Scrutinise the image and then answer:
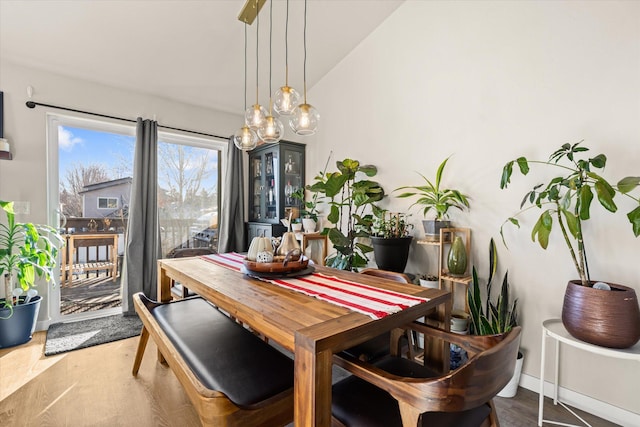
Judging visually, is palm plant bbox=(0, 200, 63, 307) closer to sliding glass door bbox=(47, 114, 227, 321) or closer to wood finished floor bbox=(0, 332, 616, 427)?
sliding glass door bbox=(47, 114, 227, 321)

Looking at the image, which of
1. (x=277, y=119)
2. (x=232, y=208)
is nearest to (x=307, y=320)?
(x=277, y=119)

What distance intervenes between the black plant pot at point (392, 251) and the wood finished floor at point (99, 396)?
1.05 metres

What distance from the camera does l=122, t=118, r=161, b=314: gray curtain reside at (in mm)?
2992

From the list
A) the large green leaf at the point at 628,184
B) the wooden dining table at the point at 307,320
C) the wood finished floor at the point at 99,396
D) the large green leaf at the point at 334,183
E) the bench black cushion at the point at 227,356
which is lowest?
the wood finished floor at the point at 99,396

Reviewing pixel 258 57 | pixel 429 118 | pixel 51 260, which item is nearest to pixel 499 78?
pixel 429 118

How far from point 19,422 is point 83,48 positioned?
8.78ft

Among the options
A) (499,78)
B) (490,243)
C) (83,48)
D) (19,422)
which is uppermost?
(83,48)

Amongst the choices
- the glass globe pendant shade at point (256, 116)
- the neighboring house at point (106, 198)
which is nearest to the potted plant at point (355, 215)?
the glass globe pendant shade at point (256, 116)

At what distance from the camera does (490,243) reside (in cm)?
204

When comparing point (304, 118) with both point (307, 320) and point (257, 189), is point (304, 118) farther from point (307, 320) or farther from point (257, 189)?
→ point (257, 189)

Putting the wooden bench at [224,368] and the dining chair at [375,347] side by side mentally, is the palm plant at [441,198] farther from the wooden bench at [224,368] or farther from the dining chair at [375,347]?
the wooden bench at [224,368]

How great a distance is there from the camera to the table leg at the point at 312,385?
84 centimetres

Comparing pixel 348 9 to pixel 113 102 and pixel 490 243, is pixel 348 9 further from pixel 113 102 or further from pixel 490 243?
pixel 113 102

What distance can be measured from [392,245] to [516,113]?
48.8 inches
